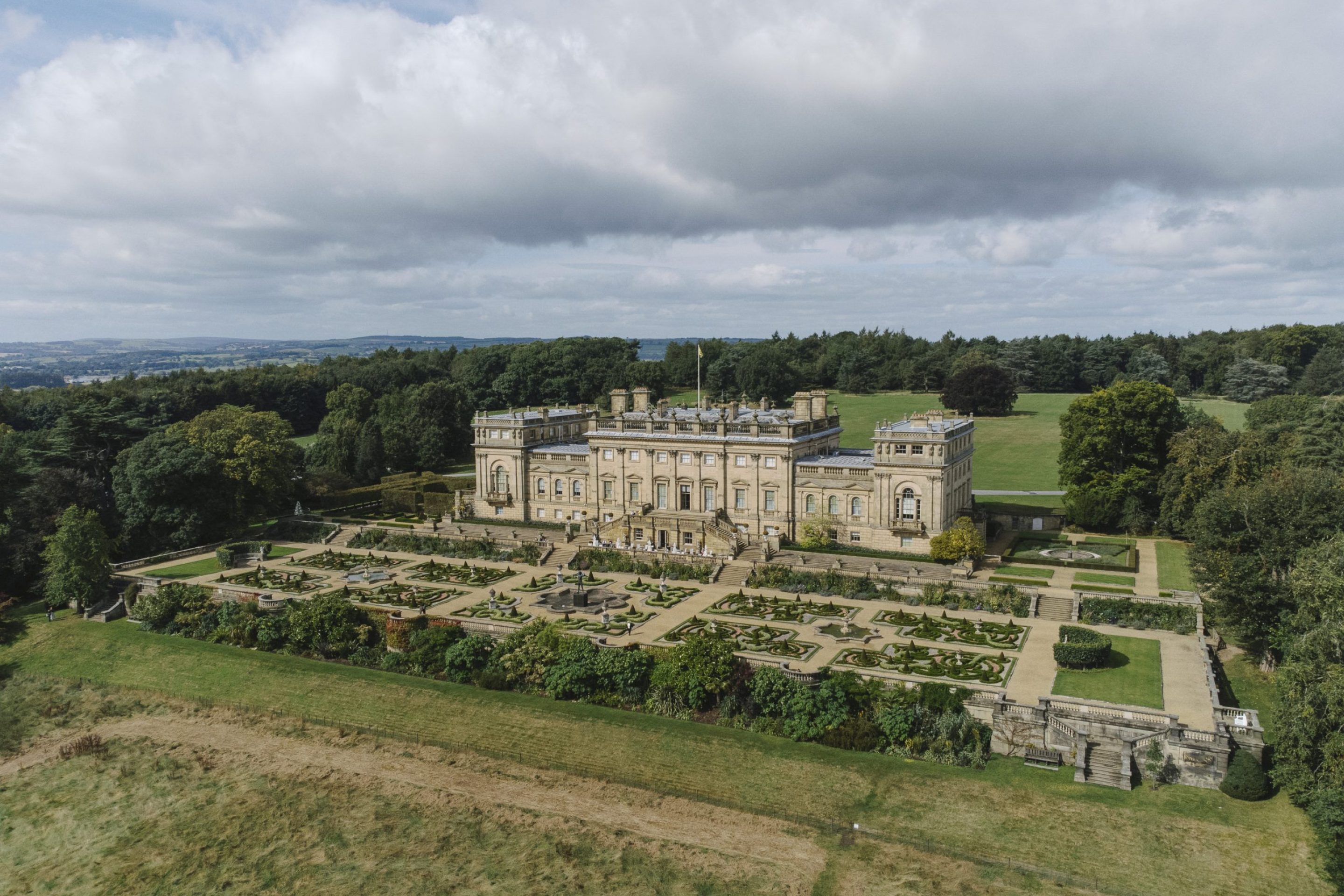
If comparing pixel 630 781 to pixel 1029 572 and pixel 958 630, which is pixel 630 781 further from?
pixel 1029 572

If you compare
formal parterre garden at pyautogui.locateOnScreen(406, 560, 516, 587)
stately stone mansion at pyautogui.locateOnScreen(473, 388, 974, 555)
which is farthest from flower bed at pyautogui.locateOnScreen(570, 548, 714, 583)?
formal parterre garden at pyautogui.locateOnScreen(406, 560, 516, 587)

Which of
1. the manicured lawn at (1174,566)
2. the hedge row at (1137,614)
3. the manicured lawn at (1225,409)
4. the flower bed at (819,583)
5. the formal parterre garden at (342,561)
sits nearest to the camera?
the hedge row at (1137,614)

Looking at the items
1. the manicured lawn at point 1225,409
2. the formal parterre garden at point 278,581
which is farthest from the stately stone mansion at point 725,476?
the manicured lawn at point 1225,409

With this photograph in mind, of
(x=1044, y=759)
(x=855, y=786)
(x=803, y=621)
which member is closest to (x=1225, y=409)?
(x=803, y=621)

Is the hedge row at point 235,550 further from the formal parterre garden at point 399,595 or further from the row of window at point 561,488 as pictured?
the row of window at point 561,488

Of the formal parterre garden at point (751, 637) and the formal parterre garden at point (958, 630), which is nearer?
the formal parterre garden at point (751, 637)
